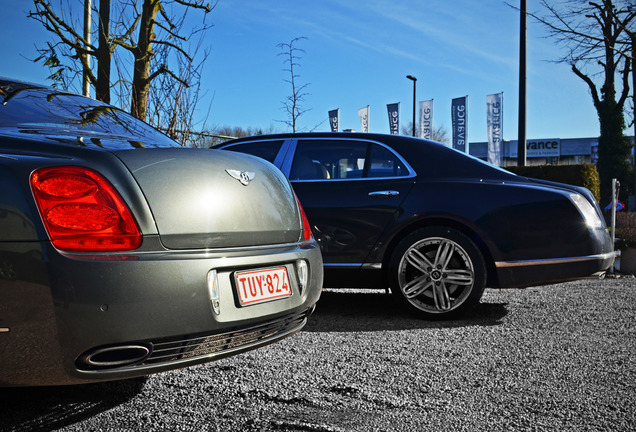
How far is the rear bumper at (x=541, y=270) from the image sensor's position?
15.0 ft

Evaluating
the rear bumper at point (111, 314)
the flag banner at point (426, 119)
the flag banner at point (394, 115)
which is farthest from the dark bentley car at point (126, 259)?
the flag banner at point (394, 115)

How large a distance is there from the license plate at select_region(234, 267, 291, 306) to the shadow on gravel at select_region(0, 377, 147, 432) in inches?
34.8

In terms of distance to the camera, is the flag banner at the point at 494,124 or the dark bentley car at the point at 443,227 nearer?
the dark bentley car at the point at 443,227

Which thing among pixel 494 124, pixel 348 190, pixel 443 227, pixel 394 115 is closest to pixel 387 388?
pixel 443 227

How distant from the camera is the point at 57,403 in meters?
2.79

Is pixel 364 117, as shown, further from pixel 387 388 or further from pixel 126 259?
pixel 126 259

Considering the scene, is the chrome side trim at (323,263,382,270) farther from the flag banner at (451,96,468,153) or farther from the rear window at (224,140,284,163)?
the flag banner at (451,96,468,153)

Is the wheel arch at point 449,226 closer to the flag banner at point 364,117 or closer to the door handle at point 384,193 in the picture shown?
the door handle at point 384,193

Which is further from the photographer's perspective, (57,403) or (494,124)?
(494,124)

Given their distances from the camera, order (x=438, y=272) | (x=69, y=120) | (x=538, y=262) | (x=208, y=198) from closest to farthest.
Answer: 1. (x=208, y=198)
2. (x=69, y=120)
3. (x=538, y=262)
4. (x=438, y=272)

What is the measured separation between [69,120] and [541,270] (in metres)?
3.42

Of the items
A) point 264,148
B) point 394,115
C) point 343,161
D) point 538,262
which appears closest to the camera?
point 538,262

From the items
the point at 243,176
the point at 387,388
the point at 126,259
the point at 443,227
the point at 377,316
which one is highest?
Answer: the point at 243,176

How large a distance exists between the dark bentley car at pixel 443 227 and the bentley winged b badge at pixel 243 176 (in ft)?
6.99
